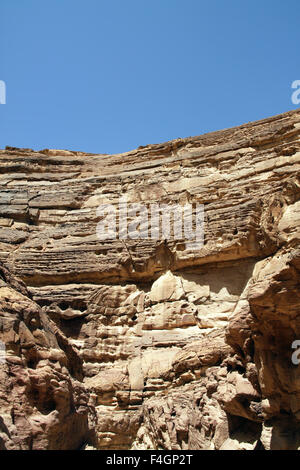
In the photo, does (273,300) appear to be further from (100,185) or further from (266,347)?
(100,185)

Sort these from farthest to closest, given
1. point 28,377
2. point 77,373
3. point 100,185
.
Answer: point 100,185, point 77,373, point 28,377

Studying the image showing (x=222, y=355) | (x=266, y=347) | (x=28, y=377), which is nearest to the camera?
(x=28, y=377)

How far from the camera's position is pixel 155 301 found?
62.0 ft

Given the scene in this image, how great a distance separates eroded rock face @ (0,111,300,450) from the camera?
10.0 m

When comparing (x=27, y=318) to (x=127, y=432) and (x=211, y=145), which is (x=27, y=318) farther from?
(x=211, y=145)

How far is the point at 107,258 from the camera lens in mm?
19812

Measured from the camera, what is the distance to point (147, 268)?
19500mm

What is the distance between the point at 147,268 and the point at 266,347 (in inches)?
371

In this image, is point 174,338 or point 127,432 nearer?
point 127,432

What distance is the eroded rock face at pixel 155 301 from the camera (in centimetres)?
1000

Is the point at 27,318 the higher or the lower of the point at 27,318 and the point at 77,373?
the higher
